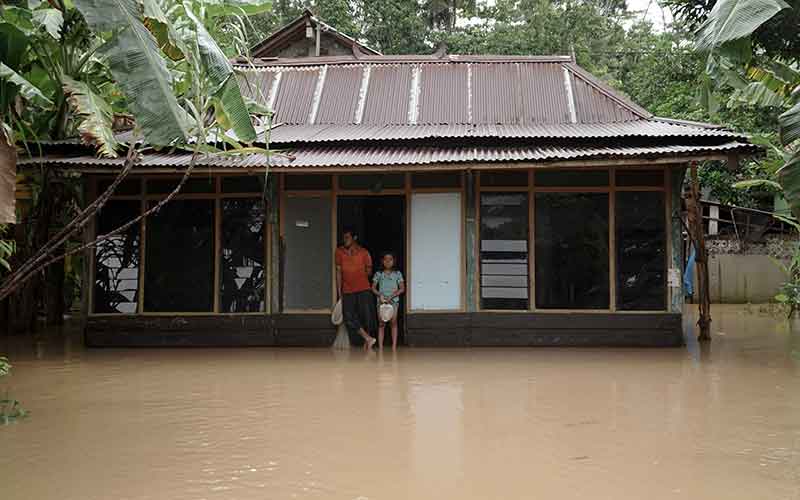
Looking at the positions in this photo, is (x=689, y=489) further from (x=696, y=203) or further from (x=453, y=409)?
(x=696, y=203)

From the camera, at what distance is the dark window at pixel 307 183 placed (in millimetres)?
11094

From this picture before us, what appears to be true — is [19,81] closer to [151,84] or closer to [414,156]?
[151,84]

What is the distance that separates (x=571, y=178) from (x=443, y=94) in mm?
2668

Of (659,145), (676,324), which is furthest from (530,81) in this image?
(676,324)

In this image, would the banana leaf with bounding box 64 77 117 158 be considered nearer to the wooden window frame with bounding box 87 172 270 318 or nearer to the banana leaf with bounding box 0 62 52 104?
the banana leaf with bounding box 0 62 52 104

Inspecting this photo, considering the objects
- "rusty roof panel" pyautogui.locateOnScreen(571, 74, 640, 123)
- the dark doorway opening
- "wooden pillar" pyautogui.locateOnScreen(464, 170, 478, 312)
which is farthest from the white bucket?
"rusty roof panel" pyautogui.locateOnScreen(571, 74, 640, 123)

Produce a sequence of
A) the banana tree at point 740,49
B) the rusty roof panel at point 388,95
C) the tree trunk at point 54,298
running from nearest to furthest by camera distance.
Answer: the banana tree at point 740,49
the rusty roof panel at point 388,95
the tree trunk at point 54,298

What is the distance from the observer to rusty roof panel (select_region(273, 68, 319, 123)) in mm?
12273

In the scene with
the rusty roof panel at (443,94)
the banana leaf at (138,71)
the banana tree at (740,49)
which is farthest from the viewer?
the rusty roof panel at (443,94)

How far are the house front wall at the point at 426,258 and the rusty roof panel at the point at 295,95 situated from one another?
1.53 m

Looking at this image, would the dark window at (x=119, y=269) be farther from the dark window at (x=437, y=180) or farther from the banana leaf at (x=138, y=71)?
the banana leaf at (x=138, y=71)

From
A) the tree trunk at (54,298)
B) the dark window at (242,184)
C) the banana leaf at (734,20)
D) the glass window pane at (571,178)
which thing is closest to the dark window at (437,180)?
the glass window pane at (571,178)

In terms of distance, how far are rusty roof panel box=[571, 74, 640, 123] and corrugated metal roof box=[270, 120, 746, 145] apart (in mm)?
189

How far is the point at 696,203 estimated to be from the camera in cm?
1068
